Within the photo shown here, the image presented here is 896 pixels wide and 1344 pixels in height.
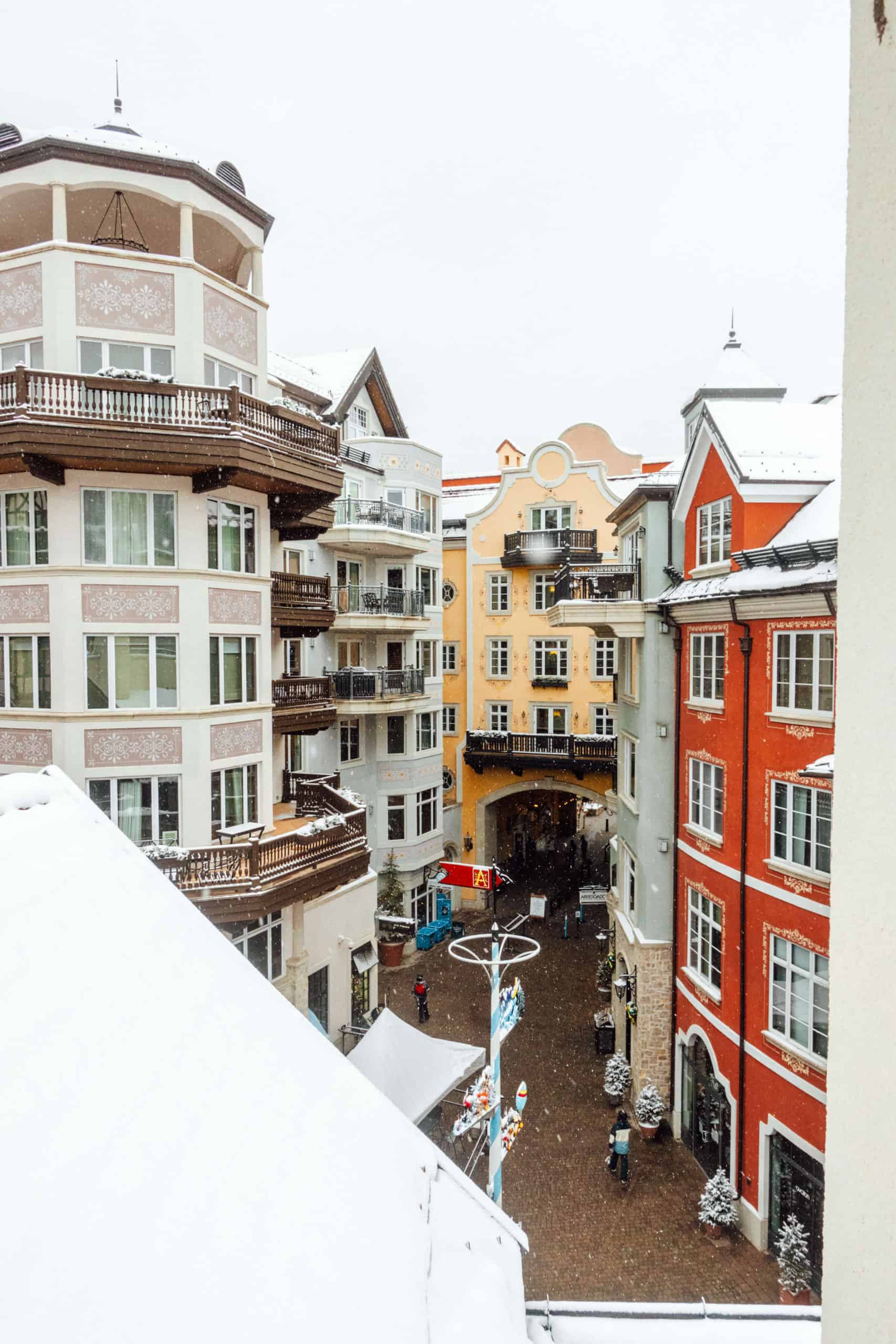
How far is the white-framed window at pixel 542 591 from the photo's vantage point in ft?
97.9

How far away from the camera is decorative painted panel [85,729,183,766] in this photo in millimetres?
13305

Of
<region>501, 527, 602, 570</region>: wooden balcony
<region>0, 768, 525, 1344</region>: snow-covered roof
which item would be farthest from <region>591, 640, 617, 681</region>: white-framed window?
<region>0, 768, 525, 1344</region>: snow-covered roof

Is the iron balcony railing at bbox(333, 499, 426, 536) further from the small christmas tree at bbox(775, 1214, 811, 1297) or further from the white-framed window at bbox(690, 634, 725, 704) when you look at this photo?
the small christmas tree at bbox(775, 1214, 811, 1297)

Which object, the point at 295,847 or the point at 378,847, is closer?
the point at 295,847

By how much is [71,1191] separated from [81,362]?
13343mm

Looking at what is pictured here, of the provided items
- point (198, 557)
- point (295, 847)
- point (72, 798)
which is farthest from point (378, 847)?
point (72, 798)

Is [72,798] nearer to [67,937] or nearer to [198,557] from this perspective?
[67,937]

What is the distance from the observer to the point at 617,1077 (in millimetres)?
17484

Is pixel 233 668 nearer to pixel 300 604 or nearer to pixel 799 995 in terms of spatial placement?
pixel 300 604

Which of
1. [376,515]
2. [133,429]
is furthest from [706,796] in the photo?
[376,515]

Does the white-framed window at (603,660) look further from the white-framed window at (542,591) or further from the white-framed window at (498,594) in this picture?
the white-framed window at (498,594)

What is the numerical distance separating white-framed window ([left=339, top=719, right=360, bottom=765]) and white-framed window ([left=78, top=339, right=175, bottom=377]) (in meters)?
12.9

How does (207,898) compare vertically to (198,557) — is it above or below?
below

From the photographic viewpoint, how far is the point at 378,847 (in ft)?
84.9
